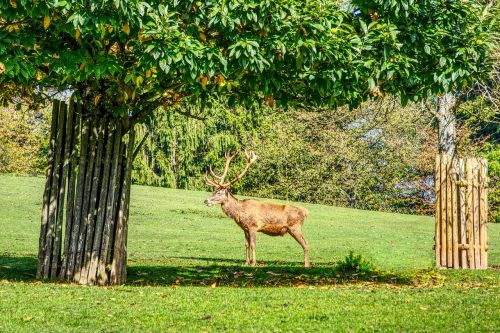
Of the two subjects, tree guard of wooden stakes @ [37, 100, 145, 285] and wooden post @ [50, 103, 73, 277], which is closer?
tree guard of wooden stakes @ [37, 100, 145, 285]

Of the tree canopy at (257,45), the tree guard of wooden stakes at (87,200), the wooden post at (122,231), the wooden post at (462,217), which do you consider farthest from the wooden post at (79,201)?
the wooden post at (462,217)

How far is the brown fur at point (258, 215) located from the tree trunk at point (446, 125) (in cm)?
385

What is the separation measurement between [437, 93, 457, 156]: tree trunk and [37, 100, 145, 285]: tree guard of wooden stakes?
8.00 meters

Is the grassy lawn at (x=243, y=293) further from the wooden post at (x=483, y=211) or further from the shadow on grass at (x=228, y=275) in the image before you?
the wooden post at (x=483, y=211)

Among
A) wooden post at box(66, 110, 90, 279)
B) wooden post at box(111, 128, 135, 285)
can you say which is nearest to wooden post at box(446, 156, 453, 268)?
wooden post at box(111, 128, 135, 285)

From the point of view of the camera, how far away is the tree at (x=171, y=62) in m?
8.00

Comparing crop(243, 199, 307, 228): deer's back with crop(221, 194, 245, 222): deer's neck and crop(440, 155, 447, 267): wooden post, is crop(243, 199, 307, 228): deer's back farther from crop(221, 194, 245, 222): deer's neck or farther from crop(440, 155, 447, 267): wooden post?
crop(440, 155, 447, 267): wooden post

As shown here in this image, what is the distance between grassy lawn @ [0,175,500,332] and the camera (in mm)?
6996

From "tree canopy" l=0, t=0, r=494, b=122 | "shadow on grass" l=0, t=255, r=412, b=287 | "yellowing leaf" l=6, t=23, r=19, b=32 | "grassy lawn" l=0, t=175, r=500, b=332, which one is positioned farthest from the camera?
"shadow on grass" l=0, t=255, r=412, b=287

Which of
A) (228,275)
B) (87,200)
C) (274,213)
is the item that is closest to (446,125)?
(274,213)

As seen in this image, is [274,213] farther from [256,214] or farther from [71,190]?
[71,190]

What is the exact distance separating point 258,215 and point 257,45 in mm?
6894

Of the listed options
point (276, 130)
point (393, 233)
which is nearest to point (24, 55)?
point (393, 233)

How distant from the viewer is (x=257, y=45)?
8.06 metres
